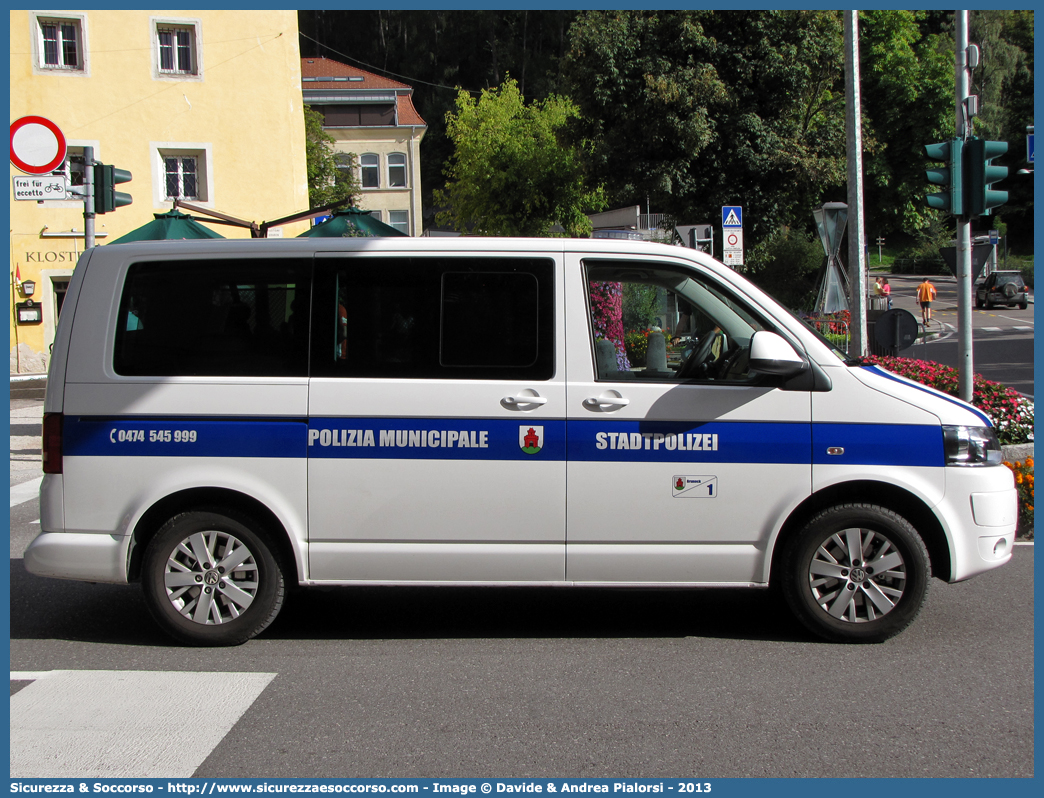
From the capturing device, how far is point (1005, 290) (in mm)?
46000

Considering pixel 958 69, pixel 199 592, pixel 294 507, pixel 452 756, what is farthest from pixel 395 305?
pixel 958 69

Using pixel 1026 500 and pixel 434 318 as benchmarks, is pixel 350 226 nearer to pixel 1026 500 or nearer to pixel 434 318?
pixel 434 318

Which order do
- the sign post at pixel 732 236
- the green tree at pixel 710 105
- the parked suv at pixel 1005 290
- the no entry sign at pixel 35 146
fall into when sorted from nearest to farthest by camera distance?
the no entry sign at pixel 35 146, the sign post at pixel 732 236, the green tree at pixel 710 105, the parked suv at pixel 1005 290

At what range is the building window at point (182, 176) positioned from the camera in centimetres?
2809

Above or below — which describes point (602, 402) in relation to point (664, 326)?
below

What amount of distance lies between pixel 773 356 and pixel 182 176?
2664 centimetres

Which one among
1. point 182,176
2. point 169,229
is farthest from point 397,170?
point 169,229

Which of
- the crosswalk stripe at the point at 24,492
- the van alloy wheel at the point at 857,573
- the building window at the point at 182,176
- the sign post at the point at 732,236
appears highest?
the building window at the point at 182,176

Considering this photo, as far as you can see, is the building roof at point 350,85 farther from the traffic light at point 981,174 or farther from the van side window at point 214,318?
the van side window at point 214,318

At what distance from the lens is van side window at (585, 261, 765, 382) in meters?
5.04

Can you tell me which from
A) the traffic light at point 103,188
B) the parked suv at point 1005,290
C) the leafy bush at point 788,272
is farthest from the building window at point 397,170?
the traffic light at point 103,188

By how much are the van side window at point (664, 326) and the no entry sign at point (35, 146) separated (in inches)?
337

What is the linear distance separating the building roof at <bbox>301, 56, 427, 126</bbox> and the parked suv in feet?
102

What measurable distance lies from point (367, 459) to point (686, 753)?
A: 2.13m
